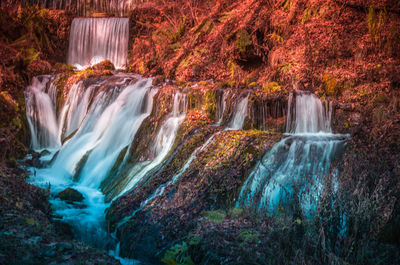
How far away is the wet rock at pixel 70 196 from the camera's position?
784 centimetres

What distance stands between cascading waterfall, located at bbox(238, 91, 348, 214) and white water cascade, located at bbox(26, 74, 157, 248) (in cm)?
325

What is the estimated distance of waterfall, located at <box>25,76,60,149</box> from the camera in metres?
12.4

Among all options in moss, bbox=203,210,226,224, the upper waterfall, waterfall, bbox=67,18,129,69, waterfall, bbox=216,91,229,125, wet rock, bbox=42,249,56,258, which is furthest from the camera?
waterfall, bbox=67,18,129,69

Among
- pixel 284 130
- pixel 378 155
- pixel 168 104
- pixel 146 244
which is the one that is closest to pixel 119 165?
pixel 168 104

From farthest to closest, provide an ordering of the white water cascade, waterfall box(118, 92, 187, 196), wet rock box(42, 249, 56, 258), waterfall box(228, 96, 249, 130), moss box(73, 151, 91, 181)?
1. moss box(73, 151, 91, 181)
2. waterfall box(228, 96, 249, 130)
3. waterfall box(118, 92, 187, 196)
4. the white water cascade
5. wet rock box(42, 249, 56, 258)

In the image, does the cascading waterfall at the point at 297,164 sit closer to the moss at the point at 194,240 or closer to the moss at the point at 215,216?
the moss at the point at 215,216

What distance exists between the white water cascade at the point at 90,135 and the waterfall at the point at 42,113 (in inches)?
1.4

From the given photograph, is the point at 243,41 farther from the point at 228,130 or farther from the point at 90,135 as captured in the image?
the point at 90,135

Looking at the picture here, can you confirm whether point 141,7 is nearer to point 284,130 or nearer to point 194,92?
point 194,92

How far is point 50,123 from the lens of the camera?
42.0ft

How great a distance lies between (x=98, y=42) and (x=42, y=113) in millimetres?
6292

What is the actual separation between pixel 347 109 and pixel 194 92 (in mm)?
4343

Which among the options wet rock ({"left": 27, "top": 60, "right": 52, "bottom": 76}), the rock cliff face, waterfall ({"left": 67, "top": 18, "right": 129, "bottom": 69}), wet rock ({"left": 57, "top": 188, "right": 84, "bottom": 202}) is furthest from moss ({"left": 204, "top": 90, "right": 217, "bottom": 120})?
waterfall ({"left": 67, "top": 18, "right": 129, "bottom": 69})

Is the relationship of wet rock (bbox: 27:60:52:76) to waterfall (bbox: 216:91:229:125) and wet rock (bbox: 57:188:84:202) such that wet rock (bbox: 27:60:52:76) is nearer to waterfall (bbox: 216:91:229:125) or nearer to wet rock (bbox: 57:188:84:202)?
wet rock (bbox: 57:188:84:202)
